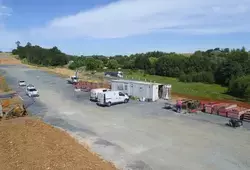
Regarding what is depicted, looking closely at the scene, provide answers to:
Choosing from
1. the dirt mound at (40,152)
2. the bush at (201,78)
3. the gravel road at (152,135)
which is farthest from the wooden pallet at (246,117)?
the bush at (201,78)

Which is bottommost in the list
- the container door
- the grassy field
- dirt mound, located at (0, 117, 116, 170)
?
the grassy field

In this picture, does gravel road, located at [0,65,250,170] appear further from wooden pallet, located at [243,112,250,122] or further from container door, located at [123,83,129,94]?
container door, located at [123,83,129,94]

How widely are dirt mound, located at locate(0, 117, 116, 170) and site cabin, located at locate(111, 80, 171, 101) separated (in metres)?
20.0

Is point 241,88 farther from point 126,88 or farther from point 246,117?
point 246,117

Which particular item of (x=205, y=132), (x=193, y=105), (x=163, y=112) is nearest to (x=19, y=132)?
(x=205, y=132)

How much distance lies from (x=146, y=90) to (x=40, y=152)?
25.3 m

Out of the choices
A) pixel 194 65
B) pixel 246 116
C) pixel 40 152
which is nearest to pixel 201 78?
pixel 194 65

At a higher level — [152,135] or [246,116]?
[246,116]

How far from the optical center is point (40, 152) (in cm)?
1706

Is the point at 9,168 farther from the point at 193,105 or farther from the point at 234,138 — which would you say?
the point at 193,105

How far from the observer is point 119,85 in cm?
4541

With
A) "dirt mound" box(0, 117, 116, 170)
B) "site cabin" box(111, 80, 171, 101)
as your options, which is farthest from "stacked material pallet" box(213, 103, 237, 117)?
"dirt mound" box(0, 117, 116, 170)

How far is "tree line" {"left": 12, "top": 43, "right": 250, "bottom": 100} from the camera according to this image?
241 ft

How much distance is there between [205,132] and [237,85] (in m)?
39.4
